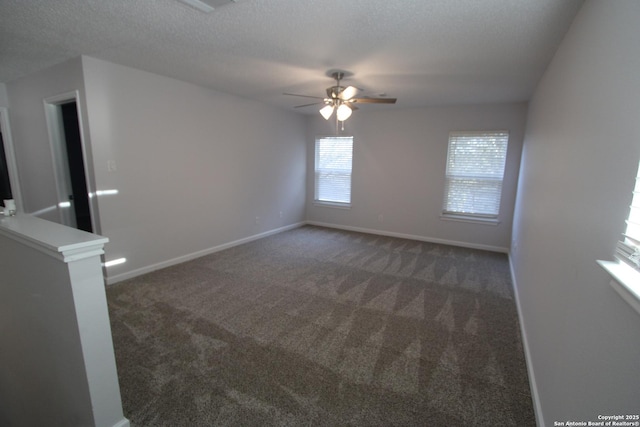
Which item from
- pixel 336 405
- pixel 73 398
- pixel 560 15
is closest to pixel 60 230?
pixel 73 398

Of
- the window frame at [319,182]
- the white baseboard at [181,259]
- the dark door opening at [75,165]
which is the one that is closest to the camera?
the white baseboard at [181,259]

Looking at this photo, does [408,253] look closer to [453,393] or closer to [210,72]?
[453,393]

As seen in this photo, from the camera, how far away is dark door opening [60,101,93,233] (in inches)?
142

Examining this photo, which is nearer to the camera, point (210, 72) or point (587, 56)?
point (587, 56)

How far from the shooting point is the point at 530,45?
2.28 meters

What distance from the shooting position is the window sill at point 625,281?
787 millimetres

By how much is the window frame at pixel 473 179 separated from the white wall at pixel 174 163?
3129mm

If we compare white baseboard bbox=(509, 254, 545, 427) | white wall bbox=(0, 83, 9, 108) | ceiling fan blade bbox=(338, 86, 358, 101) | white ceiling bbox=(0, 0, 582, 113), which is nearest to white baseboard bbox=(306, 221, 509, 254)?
white baseboard bbox=(509, 254, 545, 427)

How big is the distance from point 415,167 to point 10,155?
628cm

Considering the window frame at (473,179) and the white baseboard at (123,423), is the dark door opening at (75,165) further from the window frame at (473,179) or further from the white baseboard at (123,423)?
the window frame at (473,179)

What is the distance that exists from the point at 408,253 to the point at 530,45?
302 cm

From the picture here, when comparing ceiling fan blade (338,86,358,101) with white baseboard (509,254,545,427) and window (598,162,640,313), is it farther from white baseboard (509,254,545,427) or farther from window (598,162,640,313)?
white baseboard (509,254,545,427)

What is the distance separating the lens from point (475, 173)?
471 cm

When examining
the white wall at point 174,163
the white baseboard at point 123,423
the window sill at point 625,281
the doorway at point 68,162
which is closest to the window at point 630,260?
the window sill at point 625,281
